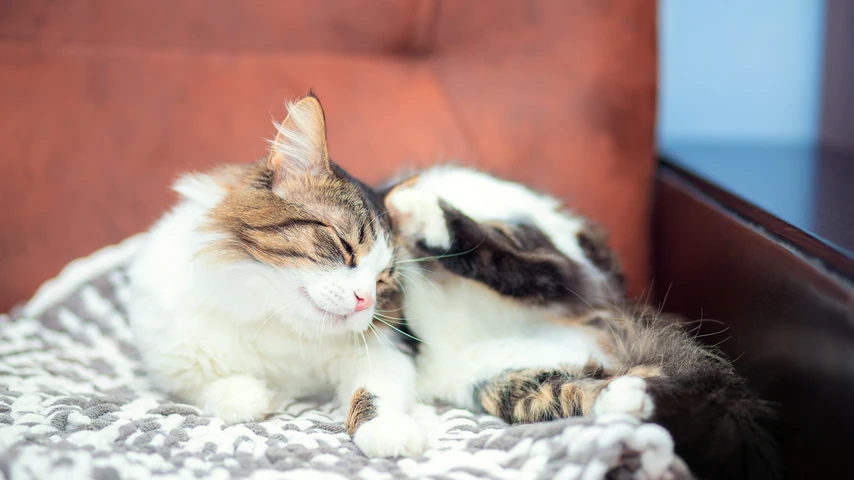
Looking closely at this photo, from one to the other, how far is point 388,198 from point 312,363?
34cm

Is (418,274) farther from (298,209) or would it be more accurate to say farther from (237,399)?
(237,399)

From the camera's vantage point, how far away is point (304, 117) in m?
1.04

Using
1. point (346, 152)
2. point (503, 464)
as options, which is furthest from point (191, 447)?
point (346, 152)

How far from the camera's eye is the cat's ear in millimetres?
1035

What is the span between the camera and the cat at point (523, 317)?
1.02 metres

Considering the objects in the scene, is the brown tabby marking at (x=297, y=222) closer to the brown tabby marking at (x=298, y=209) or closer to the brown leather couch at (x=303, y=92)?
the brown tabby marking at (x=298, y=209)

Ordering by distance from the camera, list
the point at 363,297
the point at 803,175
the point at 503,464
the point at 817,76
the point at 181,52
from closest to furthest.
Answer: the point at 503,464 < the point at 363,297 < the point at 803,175 < the point at 181,52 < the point at 817,76

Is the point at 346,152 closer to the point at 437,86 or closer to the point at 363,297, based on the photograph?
the point at 437,86

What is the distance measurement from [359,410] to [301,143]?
446 mm

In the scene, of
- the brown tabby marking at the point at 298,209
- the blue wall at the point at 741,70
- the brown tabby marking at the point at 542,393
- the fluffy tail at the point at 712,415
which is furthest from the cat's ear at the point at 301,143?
the blue wall at the point at 741,70

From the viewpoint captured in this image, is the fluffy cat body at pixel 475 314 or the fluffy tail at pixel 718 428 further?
the fluffy cat body at pixel 475 314

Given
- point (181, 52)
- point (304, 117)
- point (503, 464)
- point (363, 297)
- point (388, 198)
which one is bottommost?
point (503, 464)

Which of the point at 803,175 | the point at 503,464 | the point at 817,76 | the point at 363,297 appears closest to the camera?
the point at 503,464

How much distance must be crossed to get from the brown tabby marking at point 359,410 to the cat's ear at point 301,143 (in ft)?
1.24
